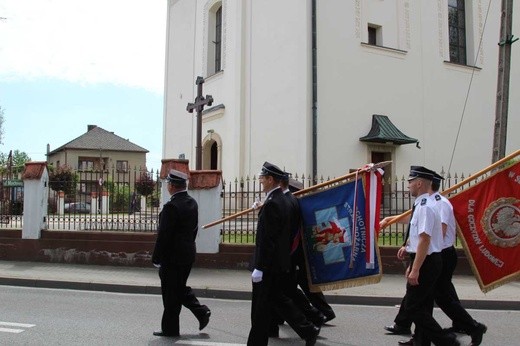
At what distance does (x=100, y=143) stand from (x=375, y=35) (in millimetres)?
51987

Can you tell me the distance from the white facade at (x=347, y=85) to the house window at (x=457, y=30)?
1.07 feet

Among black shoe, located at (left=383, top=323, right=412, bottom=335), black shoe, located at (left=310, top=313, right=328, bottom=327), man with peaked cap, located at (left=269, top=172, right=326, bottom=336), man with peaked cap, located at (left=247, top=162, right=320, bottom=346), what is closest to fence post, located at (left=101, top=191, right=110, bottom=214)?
man with peaked cap, located at (left=269, top=172, right=326, bottom=336)

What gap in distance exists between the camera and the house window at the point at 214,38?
23719 mm

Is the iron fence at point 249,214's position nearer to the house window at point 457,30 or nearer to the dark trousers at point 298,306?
the dark trousers at point 298,306

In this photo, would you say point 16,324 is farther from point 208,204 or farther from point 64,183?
point 64,183

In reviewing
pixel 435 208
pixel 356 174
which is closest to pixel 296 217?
pixel 356 174

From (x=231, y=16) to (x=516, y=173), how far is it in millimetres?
17372

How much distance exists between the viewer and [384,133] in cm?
1900

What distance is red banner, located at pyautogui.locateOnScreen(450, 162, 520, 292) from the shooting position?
6.05 metres

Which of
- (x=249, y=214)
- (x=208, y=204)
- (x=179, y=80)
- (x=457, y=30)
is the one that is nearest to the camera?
(x=249, y=214)

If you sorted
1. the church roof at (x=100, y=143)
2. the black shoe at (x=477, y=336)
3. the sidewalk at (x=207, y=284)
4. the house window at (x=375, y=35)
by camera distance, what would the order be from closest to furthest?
the black shoe at (x=477, y=336)
the sidewalk at (x=207, y=284)
the house window at (x=375, y=35)
the church roof at (x=100, y=143)

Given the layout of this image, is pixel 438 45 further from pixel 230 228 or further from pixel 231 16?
pixel 230 228

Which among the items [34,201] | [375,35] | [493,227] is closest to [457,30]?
[375,35]

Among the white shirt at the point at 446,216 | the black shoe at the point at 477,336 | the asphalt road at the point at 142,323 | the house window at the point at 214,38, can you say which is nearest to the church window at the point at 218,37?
the house window at the point at 214,38
